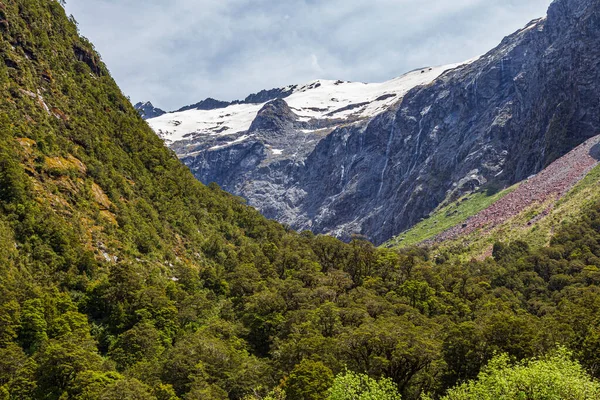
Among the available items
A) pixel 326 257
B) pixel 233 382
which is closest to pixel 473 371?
pixel 233 382

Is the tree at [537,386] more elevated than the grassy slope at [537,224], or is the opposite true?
the grassy slope at [537,224]

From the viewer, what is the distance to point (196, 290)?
317 ft

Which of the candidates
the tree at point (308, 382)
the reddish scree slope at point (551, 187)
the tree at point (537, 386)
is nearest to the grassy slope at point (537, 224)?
the reddish scree slope at point (551, 187)

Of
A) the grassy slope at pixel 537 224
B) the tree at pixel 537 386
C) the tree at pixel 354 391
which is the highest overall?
the grassy slope at pixel 537 224

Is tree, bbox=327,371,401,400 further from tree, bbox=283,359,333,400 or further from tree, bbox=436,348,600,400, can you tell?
tree, bbox=436,348,600,400

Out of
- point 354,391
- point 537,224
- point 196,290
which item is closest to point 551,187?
point 537,224

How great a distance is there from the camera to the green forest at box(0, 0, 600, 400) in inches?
2336

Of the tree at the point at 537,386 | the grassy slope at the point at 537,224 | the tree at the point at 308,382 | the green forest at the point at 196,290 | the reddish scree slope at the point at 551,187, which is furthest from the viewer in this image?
the reddish scree slope at the point at 551,187

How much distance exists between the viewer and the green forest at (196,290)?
59.3 m

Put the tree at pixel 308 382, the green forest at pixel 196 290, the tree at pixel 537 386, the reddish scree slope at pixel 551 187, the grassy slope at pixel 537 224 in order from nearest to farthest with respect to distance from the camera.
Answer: the tree at pixel 537 386
the tree at pixel 308 382
the green forest at pixel 196 290
the grassy slope at pixel 537 224
the reddish scree slope at pixel 551 187

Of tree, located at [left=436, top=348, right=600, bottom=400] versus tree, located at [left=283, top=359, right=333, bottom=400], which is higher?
tree, located at [left=283, top=359, right=333, bottom=400]

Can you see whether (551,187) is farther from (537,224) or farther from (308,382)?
(308,382)

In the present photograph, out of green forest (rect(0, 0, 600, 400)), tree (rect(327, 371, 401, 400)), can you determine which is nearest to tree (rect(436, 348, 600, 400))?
green forest (rect(0, 0, 600, 400))

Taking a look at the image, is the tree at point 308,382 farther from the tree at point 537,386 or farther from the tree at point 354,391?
the tree at point 537,386
